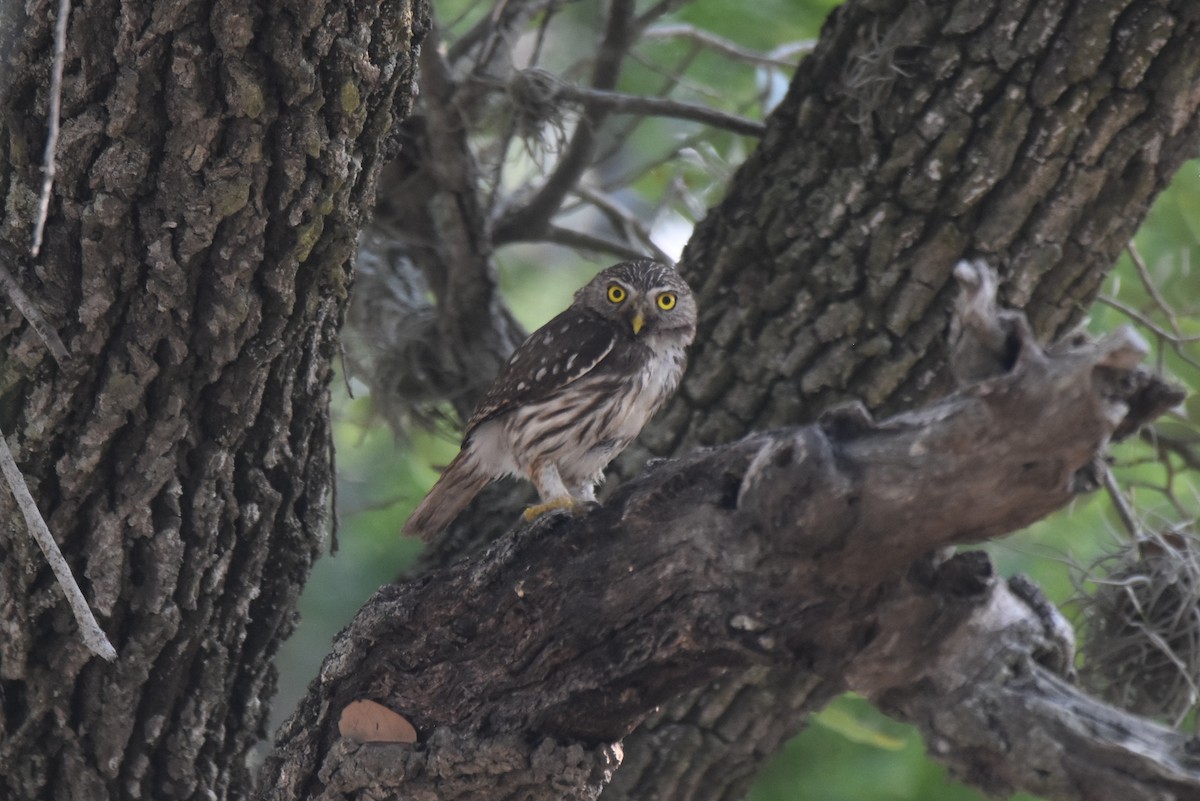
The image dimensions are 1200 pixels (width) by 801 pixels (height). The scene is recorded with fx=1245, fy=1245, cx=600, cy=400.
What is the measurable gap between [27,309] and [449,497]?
172cm

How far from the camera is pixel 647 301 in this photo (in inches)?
157

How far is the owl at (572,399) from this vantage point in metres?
3.93

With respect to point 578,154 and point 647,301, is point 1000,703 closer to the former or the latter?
point 647,301

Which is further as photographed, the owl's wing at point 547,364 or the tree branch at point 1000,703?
the owl's wing at point 547,364

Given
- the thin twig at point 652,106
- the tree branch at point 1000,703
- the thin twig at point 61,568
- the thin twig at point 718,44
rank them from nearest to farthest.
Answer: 1. the tree branch at point 1000,703
2. the thin twig at point 61,568
3. the thin twig at point 652,106
4. the thin twig at point 718,44

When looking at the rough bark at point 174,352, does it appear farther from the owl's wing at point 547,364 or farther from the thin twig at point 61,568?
the owl's wing at point 547,364

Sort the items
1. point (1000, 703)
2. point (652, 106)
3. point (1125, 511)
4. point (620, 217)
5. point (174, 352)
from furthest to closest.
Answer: point (620, 217) → point (652, 106) → point (1125, 511) → point (174, 352) → point (1000, 703)

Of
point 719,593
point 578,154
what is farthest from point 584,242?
point 719,593

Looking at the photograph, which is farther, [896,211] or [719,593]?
[896,211]

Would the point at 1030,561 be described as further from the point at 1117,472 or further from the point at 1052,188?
the point at 1052,188

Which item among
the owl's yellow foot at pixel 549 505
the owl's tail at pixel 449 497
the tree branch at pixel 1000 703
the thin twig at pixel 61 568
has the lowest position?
the tree branch at pixel 1000 703

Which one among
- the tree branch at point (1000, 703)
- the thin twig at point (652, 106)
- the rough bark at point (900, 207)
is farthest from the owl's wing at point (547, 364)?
the tree branch at point (1000, 703)

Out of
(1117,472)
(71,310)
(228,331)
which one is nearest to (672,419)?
(228,331)

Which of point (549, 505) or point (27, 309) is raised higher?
point (27, 309)
